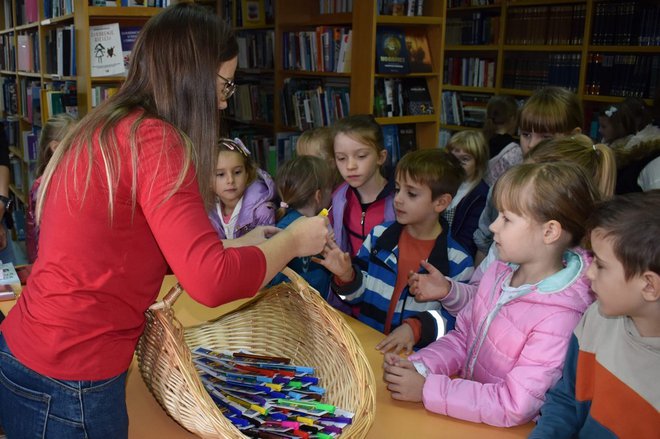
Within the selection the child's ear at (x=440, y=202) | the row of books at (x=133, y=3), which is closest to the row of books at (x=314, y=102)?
the row of books at (x=133, y=3)

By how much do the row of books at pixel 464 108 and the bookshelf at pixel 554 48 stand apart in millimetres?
12

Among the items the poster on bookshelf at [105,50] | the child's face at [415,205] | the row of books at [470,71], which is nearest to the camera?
the child's face at [415,205]

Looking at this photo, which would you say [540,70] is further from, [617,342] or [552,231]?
[617,342]

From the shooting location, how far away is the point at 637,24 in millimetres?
4949

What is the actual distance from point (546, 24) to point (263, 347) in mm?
5006

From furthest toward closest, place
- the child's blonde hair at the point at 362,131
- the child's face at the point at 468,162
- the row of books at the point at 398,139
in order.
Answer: the row of books at the point at 398,139, the child's face at the point at 468,162, the child's blonde hair at the point at 362,131

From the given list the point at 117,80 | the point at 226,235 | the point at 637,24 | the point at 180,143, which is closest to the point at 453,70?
the point at 637,24

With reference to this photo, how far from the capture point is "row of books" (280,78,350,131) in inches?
184

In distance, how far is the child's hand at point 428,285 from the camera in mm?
1657

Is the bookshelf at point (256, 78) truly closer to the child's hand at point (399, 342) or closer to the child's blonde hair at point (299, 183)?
the child's blonde hair at point (299, 183)

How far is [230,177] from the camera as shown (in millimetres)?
2723

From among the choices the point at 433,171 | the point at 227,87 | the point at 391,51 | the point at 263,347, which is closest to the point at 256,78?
the point at 391,51

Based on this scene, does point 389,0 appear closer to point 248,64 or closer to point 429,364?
point 248,64

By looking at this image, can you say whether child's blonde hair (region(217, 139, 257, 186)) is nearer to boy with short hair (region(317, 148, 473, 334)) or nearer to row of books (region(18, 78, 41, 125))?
boy with short hair (region(317, 148, 473, 334))
